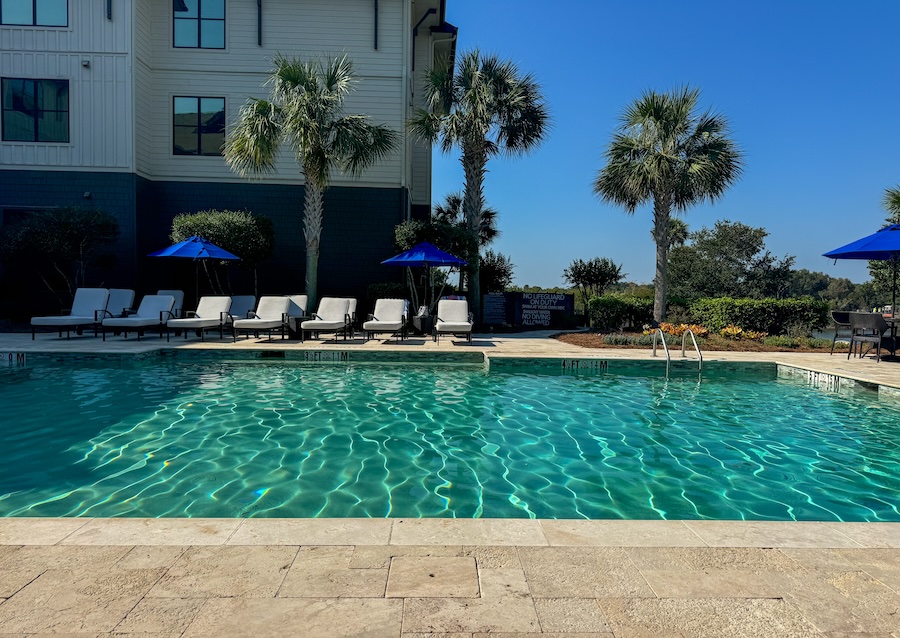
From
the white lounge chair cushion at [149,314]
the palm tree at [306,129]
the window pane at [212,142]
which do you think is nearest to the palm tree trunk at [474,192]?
the palm tree at [306,129]

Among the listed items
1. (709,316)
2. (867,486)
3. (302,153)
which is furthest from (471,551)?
(709,316)

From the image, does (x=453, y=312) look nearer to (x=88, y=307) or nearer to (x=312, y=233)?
(x=312, y=233)

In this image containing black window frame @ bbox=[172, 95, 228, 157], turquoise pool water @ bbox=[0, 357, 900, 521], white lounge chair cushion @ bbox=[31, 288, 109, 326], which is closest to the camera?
turquoise pool water @ bbox=[0, 357, 900, 521]

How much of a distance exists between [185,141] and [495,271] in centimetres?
1060

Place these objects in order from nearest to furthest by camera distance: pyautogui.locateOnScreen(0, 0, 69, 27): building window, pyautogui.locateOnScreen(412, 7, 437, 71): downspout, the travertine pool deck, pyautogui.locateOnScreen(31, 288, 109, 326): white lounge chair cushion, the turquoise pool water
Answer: the travertine pool deck, the turquoise pool water, pyautogui.locateOnScreen(31, 288, 109, 326): white lounge chair cushion, pyautogui.locateOnScreen(0, 0, 69, 27): building window, pyautogui.locateOnScreen(412, 7, 437, 71): downspout

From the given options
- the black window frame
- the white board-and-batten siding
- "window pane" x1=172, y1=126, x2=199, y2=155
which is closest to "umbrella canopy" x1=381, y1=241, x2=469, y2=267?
the black window frame

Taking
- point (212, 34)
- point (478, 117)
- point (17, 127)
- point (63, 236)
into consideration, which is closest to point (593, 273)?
point (478, 117)

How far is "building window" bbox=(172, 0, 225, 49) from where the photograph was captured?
1555cm

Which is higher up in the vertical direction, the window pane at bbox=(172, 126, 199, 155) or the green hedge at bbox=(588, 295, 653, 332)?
the window pane at bbox=(172, 126, 199, 155)

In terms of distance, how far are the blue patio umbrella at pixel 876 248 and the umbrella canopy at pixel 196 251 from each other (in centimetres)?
1280

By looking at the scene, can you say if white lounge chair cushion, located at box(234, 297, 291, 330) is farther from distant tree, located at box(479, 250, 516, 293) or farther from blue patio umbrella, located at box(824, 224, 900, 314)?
blue patio umbrella, located at box(824, 224, 900, 314)

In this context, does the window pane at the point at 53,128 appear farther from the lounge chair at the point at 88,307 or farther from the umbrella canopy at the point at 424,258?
the umbrella canopy at the point at 424,258

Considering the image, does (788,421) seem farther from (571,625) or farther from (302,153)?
(302,153)

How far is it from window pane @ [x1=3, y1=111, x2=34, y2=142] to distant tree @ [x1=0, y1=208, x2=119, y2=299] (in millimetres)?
2346
